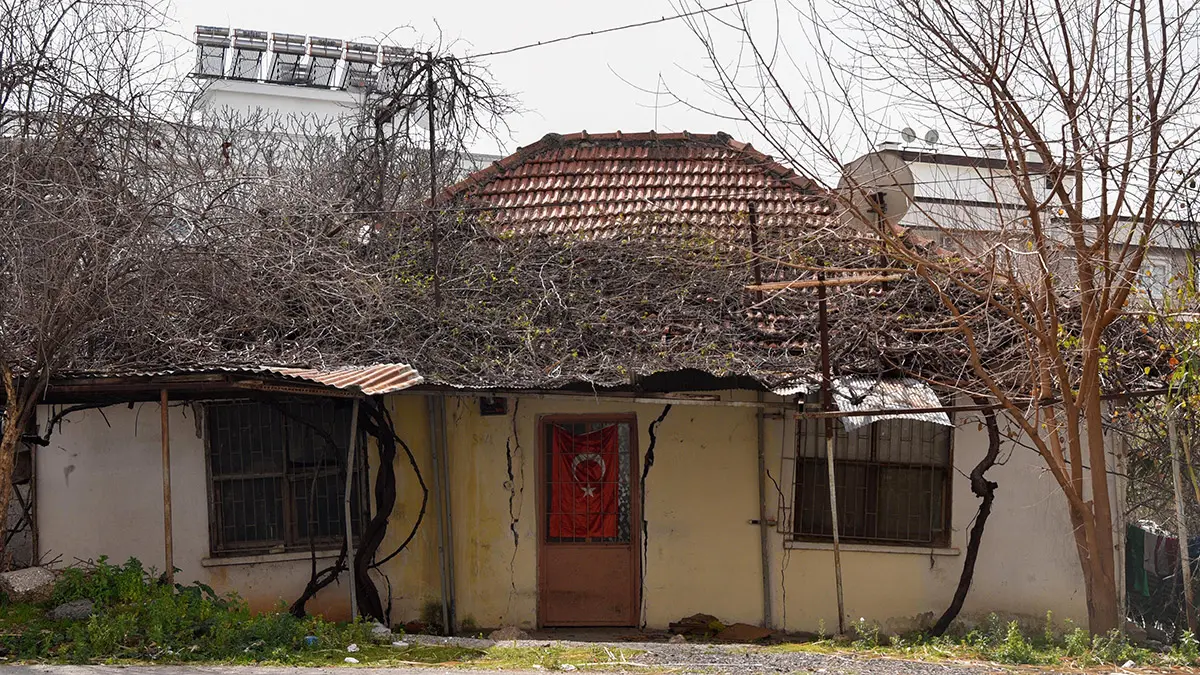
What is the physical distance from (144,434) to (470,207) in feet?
13.7

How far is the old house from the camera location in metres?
11.3

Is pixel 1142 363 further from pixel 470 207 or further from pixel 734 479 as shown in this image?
A: pixel 470 207

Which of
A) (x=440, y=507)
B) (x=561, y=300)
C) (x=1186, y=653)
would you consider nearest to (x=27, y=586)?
(x=440, y=507)

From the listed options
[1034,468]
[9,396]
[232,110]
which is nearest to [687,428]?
[1034,468]

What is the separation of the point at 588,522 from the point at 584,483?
1.27 feet

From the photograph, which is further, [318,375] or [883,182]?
[883,182]

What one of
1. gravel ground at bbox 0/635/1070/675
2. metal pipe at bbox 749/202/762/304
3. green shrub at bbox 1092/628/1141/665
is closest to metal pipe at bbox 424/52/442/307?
metal pipe at bbox 749/202/762/304

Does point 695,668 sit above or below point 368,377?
below

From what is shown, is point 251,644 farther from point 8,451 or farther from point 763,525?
point 763,525

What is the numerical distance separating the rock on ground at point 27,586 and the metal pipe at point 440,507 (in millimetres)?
3495

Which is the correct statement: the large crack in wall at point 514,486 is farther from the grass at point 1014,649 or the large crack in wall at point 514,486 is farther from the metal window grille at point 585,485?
the grass at point 1014,649

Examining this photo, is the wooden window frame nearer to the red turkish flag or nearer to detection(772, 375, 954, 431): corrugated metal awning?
detection(772, 375, 954, 431): corrugated metal awning

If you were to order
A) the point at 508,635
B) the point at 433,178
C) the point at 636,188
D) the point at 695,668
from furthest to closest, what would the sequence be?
the point at 636,188 < the point at 433,178 < the point at 508,635 < the point at 695,668

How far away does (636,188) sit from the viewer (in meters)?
13.7
